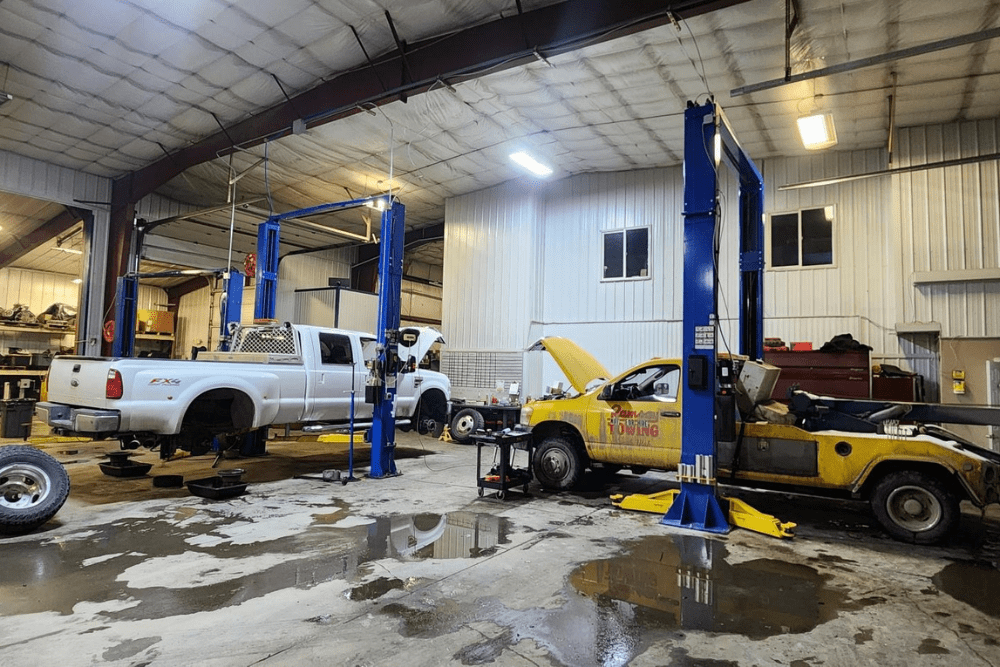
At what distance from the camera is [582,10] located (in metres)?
7.16

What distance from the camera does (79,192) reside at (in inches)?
526

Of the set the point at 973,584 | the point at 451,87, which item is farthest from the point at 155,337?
the point at 973,584

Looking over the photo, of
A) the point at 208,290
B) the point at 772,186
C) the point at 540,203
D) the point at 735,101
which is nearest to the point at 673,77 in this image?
the point at 735,101

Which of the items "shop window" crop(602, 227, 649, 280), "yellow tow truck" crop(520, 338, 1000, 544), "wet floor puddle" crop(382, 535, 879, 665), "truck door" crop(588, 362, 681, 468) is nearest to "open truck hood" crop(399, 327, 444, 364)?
"yellow tow truck" crop(520, 338, 1000, 544)

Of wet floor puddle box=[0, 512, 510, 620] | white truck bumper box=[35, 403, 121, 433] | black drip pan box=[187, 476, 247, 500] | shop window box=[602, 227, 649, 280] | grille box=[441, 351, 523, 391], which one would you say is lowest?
wet floor puddle box=[0, 512, 510, 620]

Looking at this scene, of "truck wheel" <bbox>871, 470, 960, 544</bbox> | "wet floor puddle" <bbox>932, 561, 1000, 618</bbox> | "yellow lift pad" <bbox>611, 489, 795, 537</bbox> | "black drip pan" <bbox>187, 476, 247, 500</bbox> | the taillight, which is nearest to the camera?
"wet floor puddle" <bbox>932, 561, 1000, 618</bbox>

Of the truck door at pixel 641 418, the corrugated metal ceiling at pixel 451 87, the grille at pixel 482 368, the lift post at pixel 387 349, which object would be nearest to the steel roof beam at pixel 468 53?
the corrugated metal ceiling at pixel 451 87

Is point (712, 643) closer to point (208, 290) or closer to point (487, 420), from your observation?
point (487, 420)

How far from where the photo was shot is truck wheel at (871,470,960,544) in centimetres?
509

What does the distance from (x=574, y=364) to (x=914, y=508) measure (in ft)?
13.1

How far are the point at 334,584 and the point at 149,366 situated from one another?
3.96 meters

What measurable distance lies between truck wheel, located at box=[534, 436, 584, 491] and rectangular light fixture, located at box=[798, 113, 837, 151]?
5.74m

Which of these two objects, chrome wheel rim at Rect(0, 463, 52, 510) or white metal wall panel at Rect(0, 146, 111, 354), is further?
white metal wall panel at Rect(0, 146, 111, 354)

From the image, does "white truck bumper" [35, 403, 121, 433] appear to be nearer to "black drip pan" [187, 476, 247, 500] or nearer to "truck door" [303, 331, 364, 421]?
"black drip pan" [187, 476, 247, 500]
